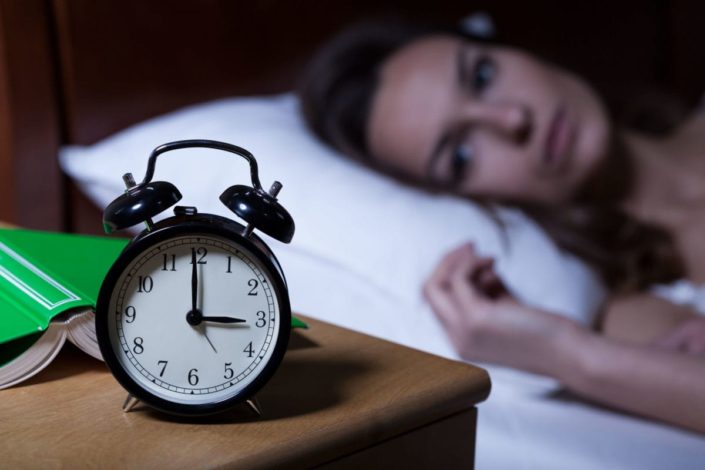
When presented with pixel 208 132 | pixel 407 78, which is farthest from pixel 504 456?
pixel 407 78

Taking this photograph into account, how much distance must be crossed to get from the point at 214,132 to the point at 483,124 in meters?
0.53

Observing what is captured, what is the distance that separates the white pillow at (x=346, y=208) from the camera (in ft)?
4.22

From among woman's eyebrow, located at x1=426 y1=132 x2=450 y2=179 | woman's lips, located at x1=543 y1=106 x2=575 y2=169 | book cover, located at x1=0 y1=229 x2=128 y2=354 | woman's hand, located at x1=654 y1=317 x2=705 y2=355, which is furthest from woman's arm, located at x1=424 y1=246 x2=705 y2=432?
book cover, located at x1=0 y1=229 x2=128 y2=354

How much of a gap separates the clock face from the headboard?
929mm

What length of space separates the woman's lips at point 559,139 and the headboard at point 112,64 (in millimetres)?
467

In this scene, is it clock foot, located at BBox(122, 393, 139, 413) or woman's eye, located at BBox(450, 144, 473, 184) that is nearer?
clock foot, located at BBox(122, 393, 139, 413)

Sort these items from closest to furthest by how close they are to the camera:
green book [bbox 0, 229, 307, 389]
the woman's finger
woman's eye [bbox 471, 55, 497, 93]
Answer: green book [bbox 0, 229, 307, 389], the woman's finger, woman's eye [bbox 471, 55, 497, 93]

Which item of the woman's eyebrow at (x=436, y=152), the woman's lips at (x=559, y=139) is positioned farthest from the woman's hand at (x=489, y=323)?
the woman's lips at (x=559, y=139)

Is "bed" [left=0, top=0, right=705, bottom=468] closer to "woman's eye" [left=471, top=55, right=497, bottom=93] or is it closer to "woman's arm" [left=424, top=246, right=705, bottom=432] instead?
"woman's arm" [left=424, top=246, right=705, bottom=432]

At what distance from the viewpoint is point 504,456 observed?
0.94 m

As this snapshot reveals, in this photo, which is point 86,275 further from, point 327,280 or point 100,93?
point 100,93

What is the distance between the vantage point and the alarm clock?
1.86 ft

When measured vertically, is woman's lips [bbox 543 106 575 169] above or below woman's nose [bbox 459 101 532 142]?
below

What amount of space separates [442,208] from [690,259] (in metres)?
0.64
